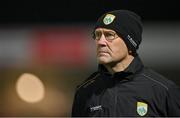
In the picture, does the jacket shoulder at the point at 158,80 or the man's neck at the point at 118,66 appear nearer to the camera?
the jacket shoulder at the point at 158,80

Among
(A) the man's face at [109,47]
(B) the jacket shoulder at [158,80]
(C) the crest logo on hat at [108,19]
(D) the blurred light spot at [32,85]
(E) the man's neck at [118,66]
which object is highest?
(C) the crest logo on hat at [108,19]

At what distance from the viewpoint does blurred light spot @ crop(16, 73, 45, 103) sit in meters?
7.08

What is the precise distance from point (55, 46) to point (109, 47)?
123 inches

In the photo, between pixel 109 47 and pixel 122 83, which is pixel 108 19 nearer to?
pixel 109 47

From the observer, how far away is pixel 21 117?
660 centimetres

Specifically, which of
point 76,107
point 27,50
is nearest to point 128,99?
point 76,107

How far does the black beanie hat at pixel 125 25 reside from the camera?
395cm

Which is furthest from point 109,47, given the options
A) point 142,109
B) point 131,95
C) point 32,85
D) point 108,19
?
point 32,85

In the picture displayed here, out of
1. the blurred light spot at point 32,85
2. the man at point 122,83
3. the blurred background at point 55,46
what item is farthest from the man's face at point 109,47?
→ the blurred light spot at point 32,85

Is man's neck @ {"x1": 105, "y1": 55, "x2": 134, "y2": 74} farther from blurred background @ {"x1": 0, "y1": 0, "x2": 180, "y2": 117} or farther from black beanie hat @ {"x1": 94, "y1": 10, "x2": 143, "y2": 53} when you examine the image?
blurred background @ {"x1": 0, "y1": 0, "x2": 180, "y2": 117}

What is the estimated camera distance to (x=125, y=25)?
400 centimetres

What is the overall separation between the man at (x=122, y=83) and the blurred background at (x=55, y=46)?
2.75 meters

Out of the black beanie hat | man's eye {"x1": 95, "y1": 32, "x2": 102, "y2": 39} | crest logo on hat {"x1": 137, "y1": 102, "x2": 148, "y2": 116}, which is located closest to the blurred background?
the black beanie hat

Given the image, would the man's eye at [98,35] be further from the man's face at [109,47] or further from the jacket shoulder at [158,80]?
the jacket shoulder at [158,80]
